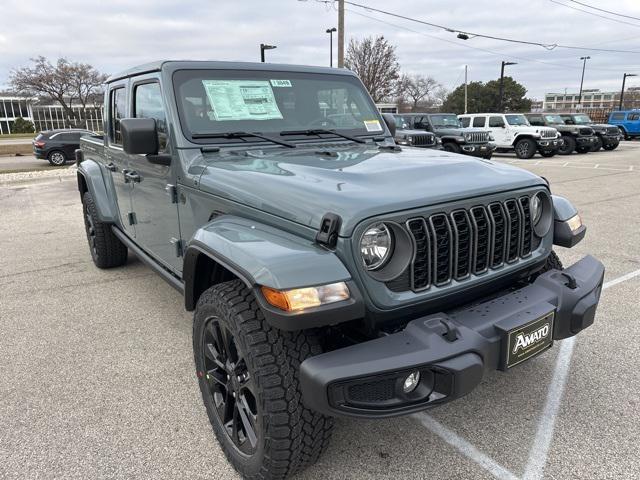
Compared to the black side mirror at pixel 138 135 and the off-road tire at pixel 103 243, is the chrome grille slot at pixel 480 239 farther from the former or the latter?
the off-road tire at pixel 103 243

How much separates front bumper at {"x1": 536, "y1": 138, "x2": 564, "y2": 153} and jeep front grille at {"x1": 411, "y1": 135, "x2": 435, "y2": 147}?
6090 mm

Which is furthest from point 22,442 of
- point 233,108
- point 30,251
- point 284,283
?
point 30,251

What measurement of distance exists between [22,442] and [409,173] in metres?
2.36

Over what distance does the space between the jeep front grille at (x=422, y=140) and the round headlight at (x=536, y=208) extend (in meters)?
11.4

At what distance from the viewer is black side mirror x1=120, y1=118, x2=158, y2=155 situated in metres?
2.77

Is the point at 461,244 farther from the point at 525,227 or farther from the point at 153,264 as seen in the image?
the point at 153,264

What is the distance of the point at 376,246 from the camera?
1987 mm

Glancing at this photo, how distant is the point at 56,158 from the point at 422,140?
13.6 m

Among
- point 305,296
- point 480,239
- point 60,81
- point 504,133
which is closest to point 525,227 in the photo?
point 480,239

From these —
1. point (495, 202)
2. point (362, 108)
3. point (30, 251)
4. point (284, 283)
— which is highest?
point (362, 108)

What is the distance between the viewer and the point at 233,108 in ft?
10.2

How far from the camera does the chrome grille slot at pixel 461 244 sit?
2.14 meters

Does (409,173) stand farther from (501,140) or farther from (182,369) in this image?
(501,140)

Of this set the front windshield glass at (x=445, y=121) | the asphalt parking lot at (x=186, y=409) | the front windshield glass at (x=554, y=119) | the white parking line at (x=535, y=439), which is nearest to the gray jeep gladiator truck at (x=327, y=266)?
the asphalt parking lot at (x=186, y=409)
